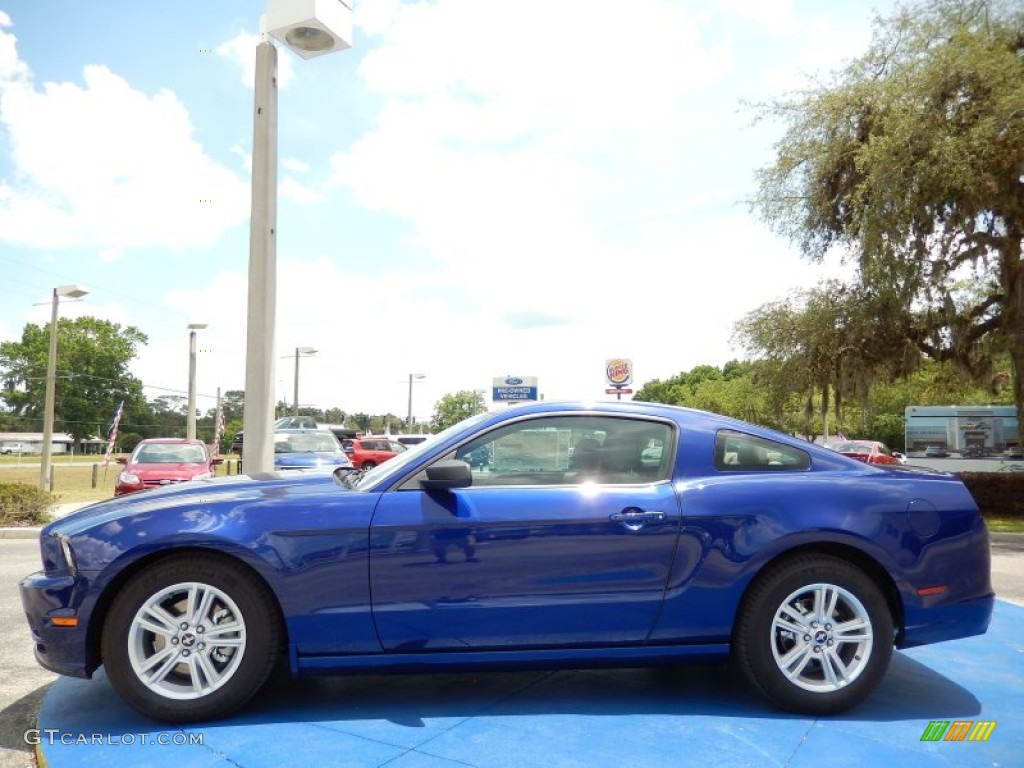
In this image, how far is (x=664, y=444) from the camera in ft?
12.5

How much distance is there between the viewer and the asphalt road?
3.38 meters

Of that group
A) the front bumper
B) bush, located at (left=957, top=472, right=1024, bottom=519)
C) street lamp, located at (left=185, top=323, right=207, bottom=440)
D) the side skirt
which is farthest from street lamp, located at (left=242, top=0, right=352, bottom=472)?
street lamp, located at (left=185, top=323, right=207, bottom=440)

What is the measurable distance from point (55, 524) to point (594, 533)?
2.53 meters

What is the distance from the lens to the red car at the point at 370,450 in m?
29.4

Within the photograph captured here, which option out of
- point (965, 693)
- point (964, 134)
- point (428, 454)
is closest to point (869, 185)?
point (964, 134)

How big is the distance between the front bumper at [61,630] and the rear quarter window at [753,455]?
9.86 feet

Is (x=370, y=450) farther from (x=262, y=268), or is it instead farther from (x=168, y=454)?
(x=262, y=268)

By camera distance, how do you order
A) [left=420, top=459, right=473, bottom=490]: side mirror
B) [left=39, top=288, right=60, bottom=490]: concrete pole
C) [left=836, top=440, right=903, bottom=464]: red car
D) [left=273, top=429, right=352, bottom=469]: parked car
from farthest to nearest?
[left=836, top=440, right=903, bottom=464]: red car, [left=39, top=288, right=60, bottom=490]: concrete pole, [left=273, top=429, right=352, bottom=469]: parked car, [left=420, top=459, right=473, bottom=490]: side mirror

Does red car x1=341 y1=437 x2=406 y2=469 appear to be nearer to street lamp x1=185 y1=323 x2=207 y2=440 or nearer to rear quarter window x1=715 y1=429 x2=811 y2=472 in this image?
street lamp x1=185 y1=323 x2=207 y2=440

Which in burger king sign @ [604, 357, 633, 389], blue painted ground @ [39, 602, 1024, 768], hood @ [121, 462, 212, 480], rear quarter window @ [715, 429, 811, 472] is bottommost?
blue painted ground @ [39, 602, 1024, 768]

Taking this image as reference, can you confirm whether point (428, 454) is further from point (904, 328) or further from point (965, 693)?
point (904, 328)

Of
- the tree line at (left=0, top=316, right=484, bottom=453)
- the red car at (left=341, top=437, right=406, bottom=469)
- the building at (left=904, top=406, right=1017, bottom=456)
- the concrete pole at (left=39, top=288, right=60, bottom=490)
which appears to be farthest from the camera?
the tree line at (left=0, top=316, right=484, bottom=453)

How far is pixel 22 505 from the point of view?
1259 cm

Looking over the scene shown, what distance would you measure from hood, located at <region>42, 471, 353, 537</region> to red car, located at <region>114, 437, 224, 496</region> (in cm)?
1094
